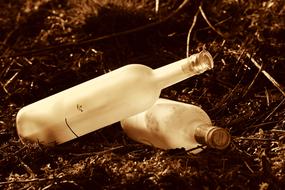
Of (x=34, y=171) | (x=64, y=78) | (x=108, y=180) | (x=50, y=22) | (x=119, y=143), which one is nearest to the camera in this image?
(x=108, y=180)

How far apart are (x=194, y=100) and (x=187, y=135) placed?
395 millimetres

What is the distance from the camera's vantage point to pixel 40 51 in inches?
87.8

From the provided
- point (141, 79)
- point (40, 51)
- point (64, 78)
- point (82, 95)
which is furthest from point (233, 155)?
point (40, 51)

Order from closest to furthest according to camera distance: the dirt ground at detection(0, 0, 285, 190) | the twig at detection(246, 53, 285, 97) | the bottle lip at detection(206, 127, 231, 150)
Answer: the bottle lip at detection(206, 127, 231, 150), the dirt ground at detection(0, 0, 285, 190), the twig at detection(246, 53, 285, 97)

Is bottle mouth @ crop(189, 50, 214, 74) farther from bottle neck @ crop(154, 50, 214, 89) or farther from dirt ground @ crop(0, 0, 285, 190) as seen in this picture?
dirt ground @ crop(0, 0, 285, 190)

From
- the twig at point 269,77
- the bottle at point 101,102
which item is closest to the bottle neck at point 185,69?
the bottle at point 101,102

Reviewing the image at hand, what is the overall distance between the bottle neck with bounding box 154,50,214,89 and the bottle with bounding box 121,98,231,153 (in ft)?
0.25

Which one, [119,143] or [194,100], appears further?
[194,100]

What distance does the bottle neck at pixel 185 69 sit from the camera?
1550 mm

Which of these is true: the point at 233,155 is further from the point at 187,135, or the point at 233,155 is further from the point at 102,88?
the point at 102,88

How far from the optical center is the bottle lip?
4.58 ft

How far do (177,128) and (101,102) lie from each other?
25 centimetres

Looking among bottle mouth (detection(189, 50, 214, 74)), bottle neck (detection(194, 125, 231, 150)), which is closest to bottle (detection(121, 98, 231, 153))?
bottle neck (detection(194, 125, 231, 150))

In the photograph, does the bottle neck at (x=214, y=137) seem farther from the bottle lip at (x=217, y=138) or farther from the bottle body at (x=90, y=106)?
the bottle body at (x=90, y=106)
